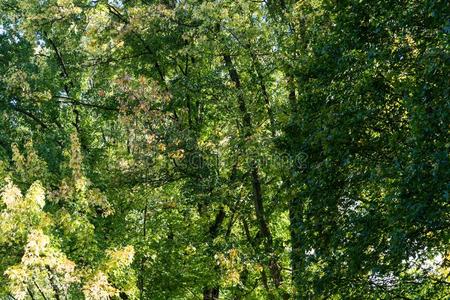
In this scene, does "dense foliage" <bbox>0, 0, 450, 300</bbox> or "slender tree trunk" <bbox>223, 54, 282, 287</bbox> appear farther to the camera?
"slender tree trunk" <bbox>223, 54, 282, 287</bbox>

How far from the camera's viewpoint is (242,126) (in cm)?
1214

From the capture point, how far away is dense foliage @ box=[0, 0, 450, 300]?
24.1 ft

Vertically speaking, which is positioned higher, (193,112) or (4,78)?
(193,112)

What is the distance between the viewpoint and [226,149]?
38.1ft

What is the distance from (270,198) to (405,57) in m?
6.37

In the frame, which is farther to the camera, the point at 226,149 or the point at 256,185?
the point at 256,185

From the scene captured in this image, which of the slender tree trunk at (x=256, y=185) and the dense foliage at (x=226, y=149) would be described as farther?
the slender tree trunk at (x=256, y=185)

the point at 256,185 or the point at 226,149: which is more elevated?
the point at 226,149

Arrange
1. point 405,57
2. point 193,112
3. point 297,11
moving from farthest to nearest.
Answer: point 193,112 → point 297,11 → point 405,57

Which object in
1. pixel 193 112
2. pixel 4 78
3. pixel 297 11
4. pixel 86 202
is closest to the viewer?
pixel 86 202

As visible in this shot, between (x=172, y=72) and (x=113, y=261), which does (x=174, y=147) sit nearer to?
(x=113, y=261)

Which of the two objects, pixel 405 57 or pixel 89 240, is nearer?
pixel 405 57

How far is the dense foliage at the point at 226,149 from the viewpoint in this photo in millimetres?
7336

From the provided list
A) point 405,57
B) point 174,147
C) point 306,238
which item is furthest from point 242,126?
point 405,57
